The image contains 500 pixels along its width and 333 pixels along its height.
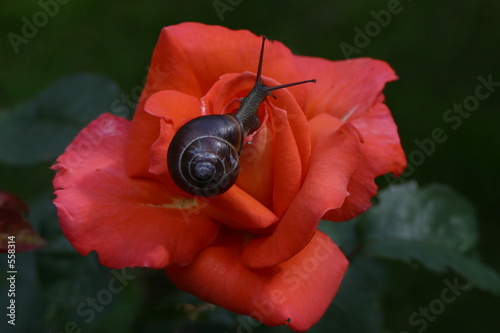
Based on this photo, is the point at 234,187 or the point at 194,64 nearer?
the point at 234,187

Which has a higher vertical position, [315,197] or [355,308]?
[315,197]

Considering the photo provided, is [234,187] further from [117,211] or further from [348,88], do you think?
[348,88]

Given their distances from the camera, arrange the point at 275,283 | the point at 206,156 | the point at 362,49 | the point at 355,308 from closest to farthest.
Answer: the point at 206,156
the point at 275,283
the point at 355,308
the point at 362,49

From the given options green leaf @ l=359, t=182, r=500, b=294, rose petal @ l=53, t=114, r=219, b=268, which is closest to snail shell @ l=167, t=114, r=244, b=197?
rose petal @ l=53, t=114, r=219, b=268

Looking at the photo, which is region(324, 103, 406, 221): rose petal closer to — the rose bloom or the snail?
the rose bloom

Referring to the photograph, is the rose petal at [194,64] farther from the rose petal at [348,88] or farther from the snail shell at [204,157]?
the snail shell at [204,157]

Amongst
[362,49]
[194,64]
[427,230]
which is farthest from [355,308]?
[362,49]

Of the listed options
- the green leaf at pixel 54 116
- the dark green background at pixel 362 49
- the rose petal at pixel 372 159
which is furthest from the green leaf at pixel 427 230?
the dark green background at pixel 362 49

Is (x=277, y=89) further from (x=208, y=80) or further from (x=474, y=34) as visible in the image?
(x=474, y=34)
